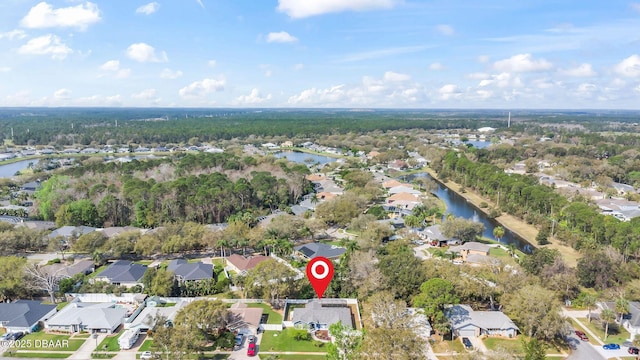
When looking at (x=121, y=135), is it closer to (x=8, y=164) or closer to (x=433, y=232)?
(x=8, y=164)

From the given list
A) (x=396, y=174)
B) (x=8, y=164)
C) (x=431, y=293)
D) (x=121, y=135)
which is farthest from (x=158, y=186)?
(x=121, y=135)

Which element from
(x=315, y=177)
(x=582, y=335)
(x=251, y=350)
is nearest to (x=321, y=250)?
(x=251, y=350)

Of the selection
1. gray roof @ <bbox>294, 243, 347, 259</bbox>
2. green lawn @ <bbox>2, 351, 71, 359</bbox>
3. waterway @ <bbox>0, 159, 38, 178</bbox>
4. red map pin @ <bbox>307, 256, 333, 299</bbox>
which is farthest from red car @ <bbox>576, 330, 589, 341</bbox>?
waterway @ <bbox>0, 159, 38, 178</bbox>

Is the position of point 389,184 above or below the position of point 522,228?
above

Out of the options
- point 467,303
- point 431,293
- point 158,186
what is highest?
point 158,186

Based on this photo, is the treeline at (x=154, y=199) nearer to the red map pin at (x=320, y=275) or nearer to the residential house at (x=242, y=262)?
the residential house at (x=242, y=262)

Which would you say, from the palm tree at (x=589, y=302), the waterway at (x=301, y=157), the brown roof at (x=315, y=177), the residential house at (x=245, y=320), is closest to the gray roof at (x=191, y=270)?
the residential house at (x=245, y=320)

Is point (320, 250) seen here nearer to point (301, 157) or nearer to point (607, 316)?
point (607, 316)
